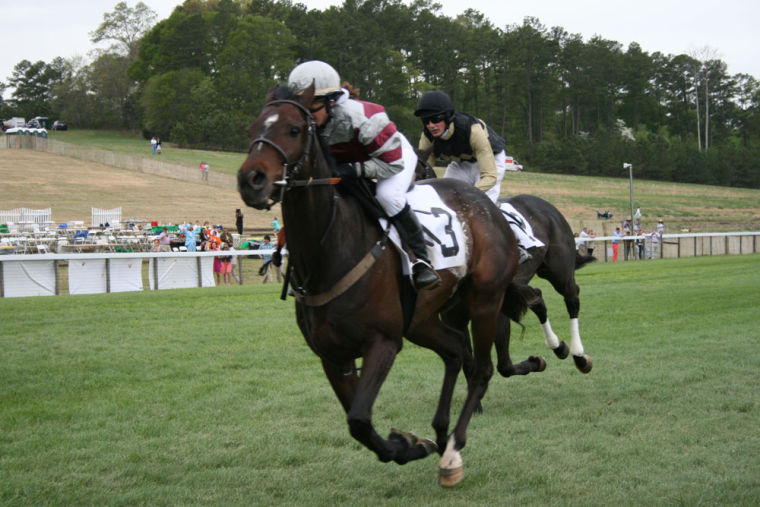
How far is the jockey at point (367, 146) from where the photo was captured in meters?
4.38

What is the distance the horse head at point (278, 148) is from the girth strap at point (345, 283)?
0.61 m

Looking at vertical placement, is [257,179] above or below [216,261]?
above

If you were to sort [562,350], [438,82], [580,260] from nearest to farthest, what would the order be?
[562,350] → [580,260] → [438,82]

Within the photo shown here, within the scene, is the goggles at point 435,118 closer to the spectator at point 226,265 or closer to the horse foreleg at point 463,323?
the horse foreleg at point 463,323

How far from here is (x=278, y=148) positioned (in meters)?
3.94

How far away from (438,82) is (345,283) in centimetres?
8915

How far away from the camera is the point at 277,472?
507 cm

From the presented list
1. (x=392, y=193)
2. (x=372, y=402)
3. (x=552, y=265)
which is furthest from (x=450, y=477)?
(x=552, y=265)

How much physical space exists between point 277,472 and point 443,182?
98.2 inches

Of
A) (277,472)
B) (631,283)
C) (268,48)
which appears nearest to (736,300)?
(631,283)

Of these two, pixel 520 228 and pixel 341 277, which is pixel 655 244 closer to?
pixel 520 228

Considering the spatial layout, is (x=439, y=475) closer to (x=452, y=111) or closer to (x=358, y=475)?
(x=358, y=475)

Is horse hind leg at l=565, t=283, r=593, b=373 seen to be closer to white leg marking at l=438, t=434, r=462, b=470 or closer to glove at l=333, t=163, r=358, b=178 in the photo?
white leg marking at l=438, t=434, r=462, b=470

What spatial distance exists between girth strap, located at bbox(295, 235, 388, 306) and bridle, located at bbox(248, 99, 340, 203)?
52 cm
